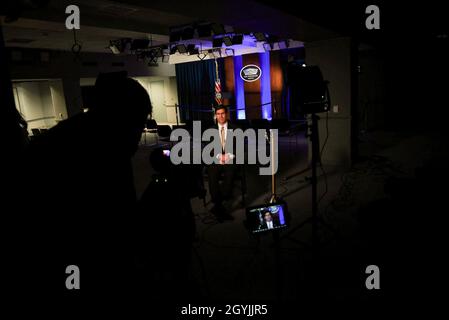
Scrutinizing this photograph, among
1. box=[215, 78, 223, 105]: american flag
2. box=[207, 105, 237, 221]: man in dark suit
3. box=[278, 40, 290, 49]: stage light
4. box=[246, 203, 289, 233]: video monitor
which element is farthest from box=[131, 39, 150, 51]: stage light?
box=[246, 203, 289, 233]: video monitor

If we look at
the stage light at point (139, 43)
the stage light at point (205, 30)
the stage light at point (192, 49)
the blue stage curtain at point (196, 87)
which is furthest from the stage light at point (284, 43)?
the blue stage curtain at point (196, 87)

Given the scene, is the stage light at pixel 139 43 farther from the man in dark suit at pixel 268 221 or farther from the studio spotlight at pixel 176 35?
the man in dark suit at pixel 268 221

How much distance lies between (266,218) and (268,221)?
3 cm

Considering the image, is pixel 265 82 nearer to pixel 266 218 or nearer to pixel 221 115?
pixel 221 115

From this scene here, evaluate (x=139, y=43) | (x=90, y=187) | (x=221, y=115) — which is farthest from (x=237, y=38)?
(x=90, y=187)

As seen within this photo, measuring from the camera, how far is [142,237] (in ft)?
4.23

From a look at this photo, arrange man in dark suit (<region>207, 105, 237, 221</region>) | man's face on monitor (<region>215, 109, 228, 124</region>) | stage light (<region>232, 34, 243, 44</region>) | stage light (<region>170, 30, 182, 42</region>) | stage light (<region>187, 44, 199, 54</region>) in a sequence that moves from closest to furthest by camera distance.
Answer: man in dark suit (<region>207, 105, 237, 221</region>)
man's face on monitor (<region>215, 109, 228, 124</region>)
stage light (<region>170, 30, 182, 42</region>)
stage light (<region>232, 34, 243, 44</region>)
stage light (<region>187, 44, 199, 54</region>)

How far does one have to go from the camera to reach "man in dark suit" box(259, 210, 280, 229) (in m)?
2.30

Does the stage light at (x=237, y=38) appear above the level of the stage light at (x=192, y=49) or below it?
below

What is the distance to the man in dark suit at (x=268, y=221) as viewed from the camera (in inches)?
90.7

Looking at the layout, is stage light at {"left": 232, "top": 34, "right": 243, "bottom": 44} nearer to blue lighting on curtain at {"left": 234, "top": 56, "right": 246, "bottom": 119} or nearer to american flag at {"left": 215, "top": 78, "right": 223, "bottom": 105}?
american flag at {"left": 215, "top": 78, "right": 223, "bottom": 105}
